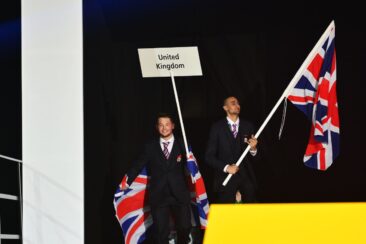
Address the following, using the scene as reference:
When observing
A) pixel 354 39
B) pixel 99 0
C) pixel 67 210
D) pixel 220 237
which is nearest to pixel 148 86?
pixel 99 0

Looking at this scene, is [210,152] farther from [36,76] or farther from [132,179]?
[36,76]

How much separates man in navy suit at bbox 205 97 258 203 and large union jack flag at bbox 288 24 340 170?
0.43 meters

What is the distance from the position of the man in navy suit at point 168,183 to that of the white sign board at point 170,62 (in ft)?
1.18

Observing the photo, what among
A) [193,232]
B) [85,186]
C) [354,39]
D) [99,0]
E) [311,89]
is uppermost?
[99,0]

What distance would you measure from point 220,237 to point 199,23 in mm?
3842

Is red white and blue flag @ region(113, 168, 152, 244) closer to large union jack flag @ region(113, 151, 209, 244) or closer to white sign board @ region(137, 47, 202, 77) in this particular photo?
large union jack flag @ region(113, 151, 209, 244)

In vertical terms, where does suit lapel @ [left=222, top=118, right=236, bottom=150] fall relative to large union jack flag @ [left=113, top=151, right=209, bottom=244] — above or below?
above

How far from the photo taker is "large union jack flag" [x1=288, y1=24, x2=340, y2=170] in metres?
5.60

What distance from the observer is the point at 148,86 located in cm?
595

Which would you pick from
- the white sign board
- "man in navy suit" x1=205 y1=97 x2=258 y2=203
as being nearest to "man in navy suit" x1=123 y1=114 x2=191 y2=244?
"man in navy suit" x1=205 y1=97 x2=258 y2=203

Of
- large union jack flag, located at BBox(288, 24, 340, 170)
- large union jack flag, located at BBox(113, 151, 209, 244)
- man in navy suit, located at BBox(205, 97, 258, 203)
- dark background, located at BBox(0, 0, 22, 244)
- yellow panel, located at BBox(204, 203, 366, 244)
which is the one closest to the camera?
yellow panel, located at BBox(204, 203, 366, 244)

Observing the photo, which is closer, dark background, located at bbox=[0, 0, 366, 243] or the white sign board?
dark background, located at bbox=[0, 0, 366, 243]

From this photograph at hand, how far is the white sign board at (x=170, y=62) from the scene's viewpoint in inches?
231

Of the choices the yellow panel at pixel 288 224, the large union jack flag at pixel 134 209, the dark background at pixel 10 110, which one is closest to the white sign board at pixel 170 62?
the large union jack flag at pixel 134 209
